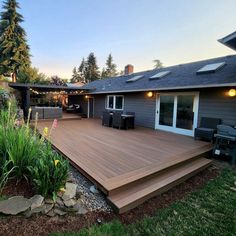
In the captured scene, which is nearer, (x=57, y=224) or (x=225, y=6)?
(x=57, y=224)

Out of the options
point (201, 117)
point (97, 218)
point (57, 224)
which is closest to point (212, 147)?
point (201, 117)

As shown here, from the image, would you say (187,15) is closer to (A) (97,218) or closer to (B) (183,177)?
(B) (183,177)

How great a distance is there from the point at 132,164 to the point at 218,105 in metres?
4.45

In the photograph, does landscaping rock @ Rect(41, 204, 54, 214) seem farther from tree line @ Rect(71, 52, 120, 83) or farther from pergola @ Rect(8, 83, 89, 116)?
tree line @ Rect(71, 52, 120, 83)

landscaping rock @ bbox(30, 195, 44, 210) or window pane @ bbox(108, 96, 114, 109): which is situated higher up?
window pane @ bbox(108, 96, 114, 109)

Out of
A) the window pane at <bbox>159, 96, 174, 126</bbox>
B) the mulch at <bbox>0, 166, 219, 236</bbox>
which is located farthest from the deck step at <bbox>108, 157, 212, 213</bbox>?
the window pane at <bbox>159, 96, 174, 126</bbox>

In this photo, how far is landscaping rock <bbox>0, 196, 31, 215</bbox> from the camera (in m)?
2.15

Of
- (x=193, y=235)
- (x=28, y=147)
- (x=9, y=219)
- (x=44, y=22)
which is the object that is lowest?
(x=193, y=235)

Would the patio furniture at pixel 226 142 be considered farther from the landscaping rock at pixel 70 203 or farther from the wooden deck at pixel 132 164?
the landscaping rock at pixel 70 203

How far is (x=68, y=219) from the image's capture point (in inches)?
89.7

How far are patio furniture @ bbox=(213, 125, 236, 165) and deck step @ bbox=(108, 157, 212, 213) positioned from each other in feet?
3.18

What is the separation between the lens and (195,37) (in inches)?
417

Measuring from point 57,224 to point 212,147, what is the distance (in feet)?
16.7

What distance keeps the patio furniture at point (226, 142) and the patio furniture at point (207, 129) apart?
61 centimetres
